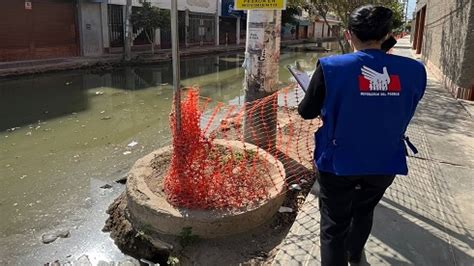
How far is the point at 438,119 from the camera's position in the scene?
21.7ft

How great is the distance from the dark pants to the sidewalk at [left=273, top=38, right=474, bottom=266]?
1.78 ft

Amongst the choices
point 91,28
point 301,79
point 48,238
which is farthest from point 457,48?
point 91,28

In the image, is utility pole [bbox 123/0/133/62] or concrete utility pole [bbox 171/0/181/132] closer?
concrete utility pole [bbox 171/0/181/132]

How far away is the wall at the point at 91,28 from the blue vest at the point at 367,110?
20546 millimetres

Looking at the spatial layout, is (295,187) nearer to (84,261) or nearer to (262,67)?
(262,67)

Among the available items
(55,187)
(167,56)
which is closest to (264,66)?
(55,187)

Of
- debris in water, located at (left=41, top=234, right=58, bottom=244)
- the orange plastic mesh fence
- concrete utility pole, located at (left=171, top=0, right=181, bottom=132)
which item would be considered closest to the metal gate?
the orange plastic mesh fence

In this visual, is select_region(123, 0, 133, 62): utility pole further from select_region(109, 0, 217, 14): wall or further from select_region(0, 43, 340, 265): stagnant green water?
select_region(0, 43, 340, 265): stagnant green water

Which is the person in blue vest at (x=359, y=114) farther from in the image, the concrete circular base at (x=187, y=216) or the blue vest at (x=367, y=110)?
the concrete circular base at (x=187, y=216)

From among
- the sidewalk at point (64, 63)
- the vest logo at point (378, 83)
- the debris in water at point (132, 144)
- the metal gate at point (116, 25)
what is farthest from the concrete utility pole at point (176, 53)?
the metal gate at point (116, 25)

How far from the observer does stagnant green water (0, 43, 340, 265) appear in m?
4.08

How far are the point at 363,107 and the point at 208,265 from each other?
6.68 feet

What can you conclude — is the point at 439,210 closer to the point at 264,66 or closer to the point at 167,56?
the point at 264,66

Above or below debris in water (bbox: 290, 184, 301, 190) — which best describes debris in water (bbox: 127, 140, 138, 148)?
below
